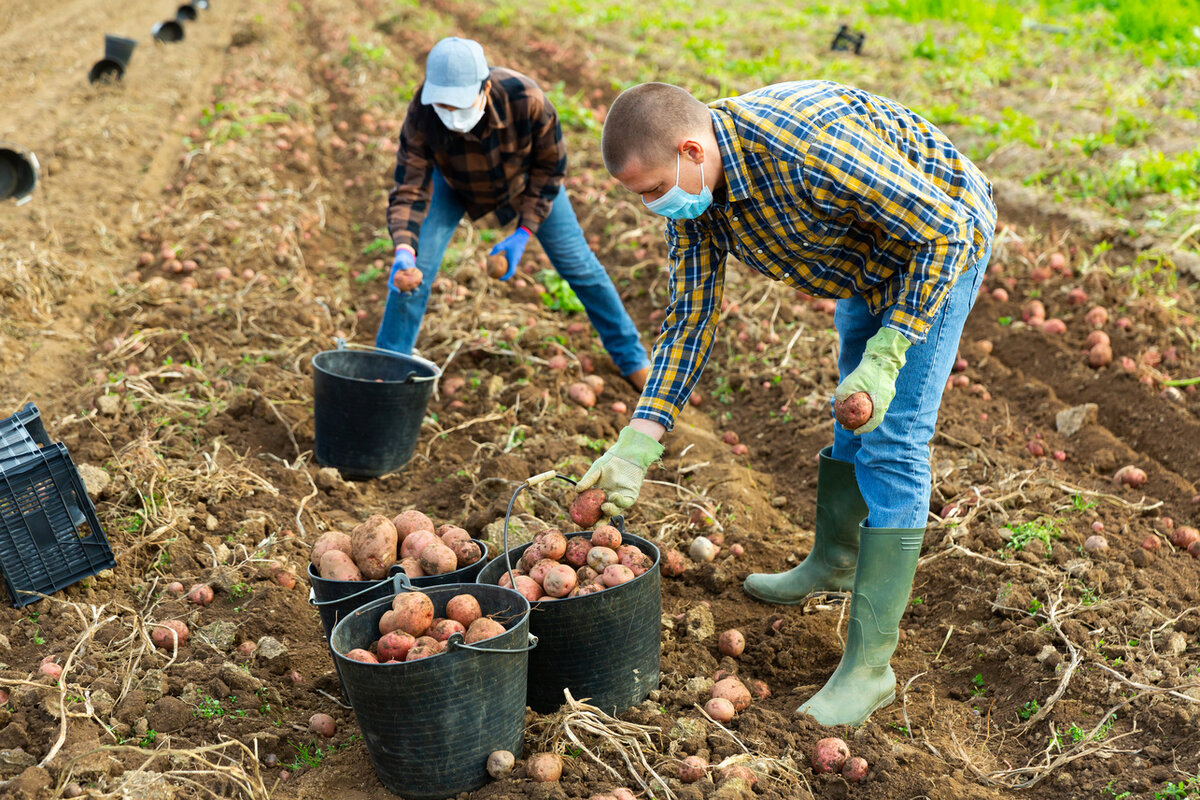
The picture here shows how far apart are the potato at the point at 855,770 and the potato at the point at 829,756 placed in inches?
0.8

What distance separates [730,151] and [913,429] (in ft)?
3.03

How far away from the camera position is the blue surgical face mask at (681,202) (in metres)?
2.41

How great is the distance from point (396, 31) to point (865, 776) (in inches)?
480

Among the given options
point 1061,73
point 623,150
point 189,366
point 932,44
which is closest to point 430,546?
point 623,150


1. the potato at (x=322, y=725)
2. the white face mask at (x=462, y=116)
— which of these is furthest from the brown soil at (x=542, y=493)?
the white face mask at (x=462, y=116)

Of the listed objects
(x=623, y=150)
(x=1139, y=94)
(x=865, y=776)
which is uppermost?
(x=623, y=150)

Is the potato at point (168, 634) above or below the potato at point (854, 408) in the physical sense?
below

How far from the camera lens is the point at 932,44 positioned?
9688mm

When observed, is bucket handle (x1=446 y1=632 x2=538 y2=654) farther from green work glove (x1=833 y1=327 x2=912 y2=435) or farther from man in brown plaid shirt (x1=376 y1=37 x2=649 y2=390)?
man in brown plaid shirt (x1=376 y1=37 x2=649 y2=390)

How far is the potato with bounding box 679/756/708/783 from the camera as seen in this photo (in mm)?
2369

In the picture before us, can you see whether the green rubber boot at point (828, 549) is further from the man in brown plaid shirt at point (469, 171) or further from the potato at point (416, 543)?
the man in brown plaid shirt at point (469, 171)

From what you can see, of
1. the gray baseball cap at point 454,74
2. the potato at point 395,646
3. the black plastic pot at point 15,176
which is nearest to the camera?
the potato at point 395,646

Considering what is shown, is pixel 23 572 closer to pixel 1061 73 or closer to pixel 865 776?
pixel 865 776

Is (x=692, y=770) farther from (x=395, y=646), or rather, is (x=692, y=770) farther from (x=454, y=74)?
(x=454, y=74)
